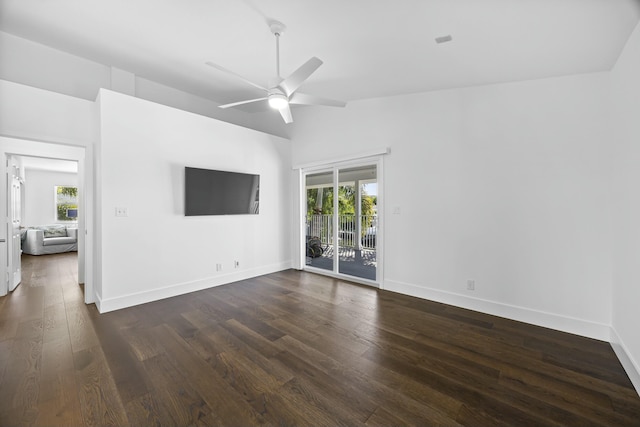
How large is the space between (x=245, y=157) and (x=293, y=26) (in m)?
2.61

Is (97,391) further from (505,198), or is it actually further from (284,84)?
(505,198)

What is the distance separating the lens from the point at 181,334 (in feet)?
8.81

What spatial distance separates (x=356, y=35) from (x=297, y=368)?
3.07 metres

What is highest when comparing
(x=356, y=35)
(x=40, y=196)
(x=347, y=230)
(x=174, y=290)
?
(x=356, y=35)

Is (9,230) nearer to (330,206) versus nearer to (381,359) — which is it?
(330,206)

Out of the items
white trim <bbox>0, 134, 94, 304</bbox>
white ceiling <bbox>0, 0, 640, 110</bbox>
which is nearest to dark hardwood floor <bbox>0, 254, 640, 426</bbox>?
white trim <bbox>0, 134, 94, 304</bbox>

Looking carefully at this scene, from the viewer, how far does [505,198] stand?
10.3ft

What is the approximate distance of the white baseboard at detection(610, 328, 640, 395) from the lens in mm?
1953

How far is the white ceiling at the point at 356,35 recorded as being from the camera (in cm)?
207

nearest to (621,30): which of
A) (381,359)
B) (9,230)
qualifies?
(381,359)

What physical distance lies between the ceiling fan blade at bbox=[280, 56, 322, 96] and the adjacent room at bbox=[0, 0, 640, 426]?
3 cm

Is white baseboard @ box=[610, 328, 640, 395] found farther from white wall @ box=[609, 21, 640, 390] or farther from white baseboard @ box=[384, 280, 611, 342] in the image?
white baseboard @ box=[384, 280, 611, 342]

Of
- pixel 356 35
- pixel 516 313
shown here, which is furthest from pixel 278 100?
pixel 516 313

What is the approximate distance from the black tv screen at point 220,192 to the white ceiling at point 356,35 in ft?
5.07
